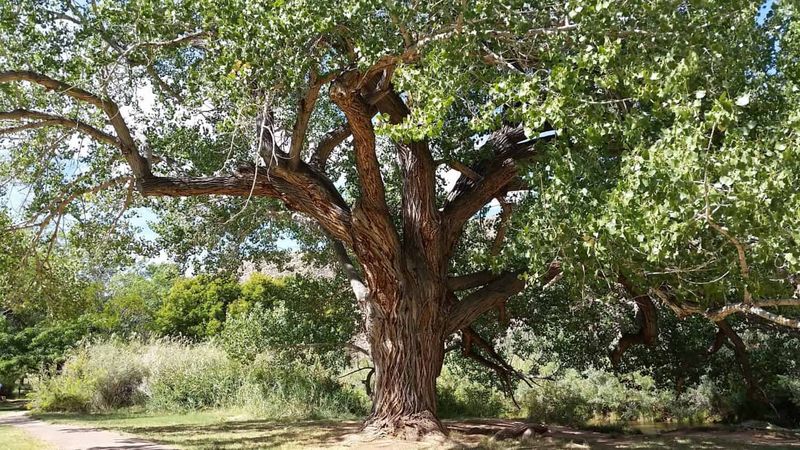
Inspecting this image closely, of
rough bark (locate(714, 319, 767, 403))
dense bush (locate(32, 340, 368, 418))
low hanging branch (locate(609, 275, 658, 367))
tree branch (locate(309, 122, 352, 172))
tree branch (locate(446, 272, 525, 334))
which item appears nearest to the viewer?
tree branch (locate(446, 272, 525, 334))

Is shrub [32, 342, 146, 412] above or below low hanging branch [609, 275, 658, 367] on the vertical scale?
below

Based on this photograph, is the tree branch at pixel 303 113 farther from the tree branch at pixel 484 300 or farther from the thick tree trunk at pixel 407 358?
the tree branch at pixel 484 300

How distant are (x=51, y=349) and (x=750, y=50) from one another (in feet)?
81.4

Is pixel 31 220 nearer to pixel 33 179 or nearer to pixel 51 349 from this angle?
pixel 33 179

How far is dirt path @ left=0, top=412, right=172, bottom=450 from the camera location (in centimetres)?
955

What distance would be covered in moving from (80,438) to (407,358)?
5.79 meters

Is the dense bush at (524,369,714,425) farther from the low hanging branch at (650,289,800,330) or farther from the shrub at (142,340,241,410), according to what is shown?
the low hanging branch at (650,289,800,330)

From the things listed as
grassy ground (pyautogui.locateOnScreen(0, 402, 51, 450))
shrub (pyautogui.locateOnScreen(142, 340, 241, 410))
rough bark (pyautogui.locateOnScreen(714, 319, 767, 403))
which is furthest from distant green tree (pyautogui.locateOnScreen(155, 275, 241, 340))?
rough bark (pyautogui.locateOnScreen(714, 319, 767, 403))

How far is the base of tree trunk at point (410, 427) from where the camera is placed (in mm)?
9578

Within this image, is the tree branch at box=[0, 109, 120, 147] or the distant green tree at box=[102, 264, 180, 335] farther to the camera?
the distant green tree at box=[102, 264, 180, 335]

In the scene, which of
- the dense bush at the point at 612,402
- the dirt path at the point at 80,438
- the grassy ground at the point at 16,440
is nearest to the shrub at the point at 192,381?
the dirt path at the point at 80,438

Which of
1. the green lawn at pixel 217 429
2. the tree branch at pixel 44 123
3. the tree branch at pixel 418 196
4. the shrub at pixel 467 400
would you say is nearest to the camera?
the tree branch at pixel 44 123

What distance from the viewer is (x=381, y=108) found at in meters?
10.4

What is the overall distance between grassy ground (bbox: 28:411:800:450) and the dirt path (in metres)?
0.40
